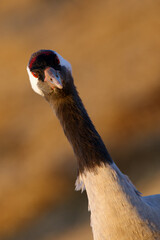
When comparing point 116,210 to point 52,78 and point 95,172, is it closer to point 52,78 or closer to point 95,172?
point 95,172

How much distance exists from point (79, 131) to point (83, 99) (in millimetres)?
3573

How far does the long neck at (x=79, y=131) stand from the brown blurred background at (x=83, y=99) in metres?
2.43

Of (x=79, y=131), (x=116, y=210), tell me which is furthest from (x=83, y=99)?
(x=116, y=210)

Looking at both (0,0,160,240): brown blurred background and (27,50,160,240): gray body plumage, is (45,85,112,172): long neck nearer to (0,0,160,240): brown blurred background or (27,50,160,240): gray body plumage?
(27,50,160,240): gray body plumage

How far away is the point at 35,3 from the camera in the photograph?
6.34 meters

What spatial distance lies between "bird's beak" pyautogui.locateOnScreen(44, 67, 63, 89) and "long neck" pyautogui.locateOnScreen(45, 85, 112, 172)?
10 cm

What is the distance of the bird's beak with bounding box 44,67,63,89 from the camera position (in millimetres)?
1658

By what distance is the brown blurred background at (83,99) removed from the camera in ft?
15.2

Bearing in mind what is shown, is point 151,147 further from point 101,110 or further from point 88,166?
point 88,166

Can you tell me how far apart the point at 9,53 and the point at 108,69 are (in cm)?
145

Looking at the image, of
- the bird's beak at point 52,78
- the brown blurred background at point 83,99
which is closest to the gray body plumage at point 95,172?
the bird's beak at point 52,78

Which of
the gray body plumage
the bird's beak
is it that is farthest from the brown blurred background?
the bird's beak

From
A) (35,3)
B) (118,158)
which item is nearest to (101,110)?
(118,158)

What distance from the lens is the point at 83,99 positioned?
5309mm
